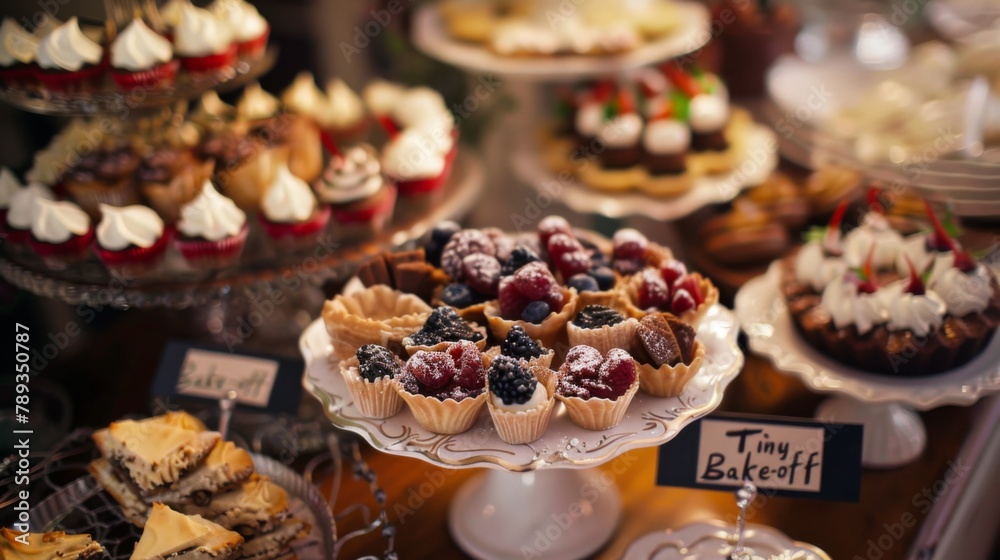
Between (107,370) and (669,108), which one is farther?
(669,108)

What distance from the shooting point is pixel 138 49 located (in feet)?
7.10

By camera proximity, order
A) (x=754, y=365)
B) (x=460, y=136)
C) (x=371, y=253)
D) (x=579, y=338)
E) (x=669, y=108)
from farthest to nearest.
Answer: (x=460, y=136), (x=669, y=108), (x=754, y=365), (x=371, y=253), (x=579, y=338)

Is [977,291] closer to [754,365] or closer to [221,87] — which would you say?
[754,365]

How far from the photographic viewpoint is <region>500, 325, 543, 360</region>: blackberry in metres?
1.58

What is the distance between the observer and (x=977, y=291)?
197cm

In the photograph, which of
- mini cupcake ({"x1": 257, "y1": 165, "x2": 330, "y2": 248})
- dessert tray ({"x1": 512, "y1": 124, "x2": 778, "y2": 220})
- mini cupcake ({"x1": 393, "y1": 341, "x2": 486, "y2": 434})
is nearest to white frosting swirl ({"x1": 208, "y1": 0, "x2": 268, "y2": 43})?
mini cupcake ({"x1": 257, "y1": 165, "x2": 330, "y2": 248})

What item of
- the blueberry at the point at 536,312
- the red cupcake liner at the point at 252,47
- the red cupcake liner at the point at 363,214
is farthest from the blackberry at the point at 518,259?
the red cupcake liner at the point at 252,47

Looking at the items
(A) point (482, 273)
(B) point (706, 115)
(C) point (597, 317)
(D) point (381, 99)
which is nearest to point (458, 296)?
(A) point (482, 273)

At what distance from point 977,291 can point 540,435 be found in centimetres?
108

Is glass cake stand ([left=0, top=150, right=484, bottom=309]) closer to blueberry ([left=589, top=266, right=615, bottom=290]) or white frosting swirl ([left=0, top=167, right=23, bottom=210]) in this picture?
white frosting swirl ([left=0, top=167, right=23, bottom=210])

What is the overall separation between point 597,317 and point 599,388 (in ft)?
0.60

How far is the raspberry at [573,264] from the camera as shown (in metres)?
1.79

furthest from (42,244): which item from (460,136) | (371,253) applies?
(460,136)

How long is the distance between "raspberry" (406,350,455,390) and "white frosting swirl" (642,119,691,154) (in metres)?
1.49
